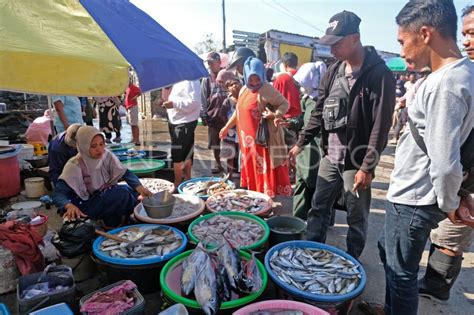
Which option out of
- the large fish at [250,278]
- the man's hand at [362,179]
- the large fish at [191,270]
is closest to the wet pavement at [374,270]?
the large fish at [250,278]

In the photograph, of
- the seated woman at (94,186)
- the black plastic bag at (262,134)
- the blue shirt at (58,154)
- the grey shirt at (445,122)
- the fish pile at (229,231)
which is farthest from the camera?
the black plastic bag at (262,134)

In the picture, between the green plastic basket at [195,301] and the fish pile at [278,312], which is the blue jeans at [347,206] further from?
the fish pile at [278,312]

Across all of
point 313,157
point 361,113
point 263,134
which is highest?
point 361,113

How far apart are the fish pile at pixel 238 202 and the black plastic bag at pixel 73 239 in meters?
1.48

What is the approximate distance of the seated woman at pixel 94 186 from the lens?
313 centimetres

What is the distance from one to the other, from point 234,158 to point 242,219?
8.40 feet

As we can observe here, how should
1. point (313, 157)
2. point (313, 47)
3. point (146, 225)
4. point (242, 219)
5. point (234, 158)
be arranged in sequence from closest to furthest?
point (146, 225), point (242, 219), point (313, 157), point (234, 158), point (313, 47)

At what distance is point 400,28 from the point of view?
1722mm

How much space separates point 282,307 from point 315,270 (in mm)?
539

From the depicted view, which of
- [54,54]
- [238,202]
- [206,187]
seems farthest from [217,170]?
[54,54]

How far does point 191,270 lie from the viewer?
220 centimetres

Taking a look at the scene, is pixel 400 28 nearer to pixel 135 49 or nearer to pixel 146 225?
pixel 135 49

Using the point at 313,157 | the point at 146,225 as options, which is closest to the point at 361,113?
the point at 313,157

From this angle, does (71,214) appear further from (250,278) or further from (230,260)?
(250,278)
